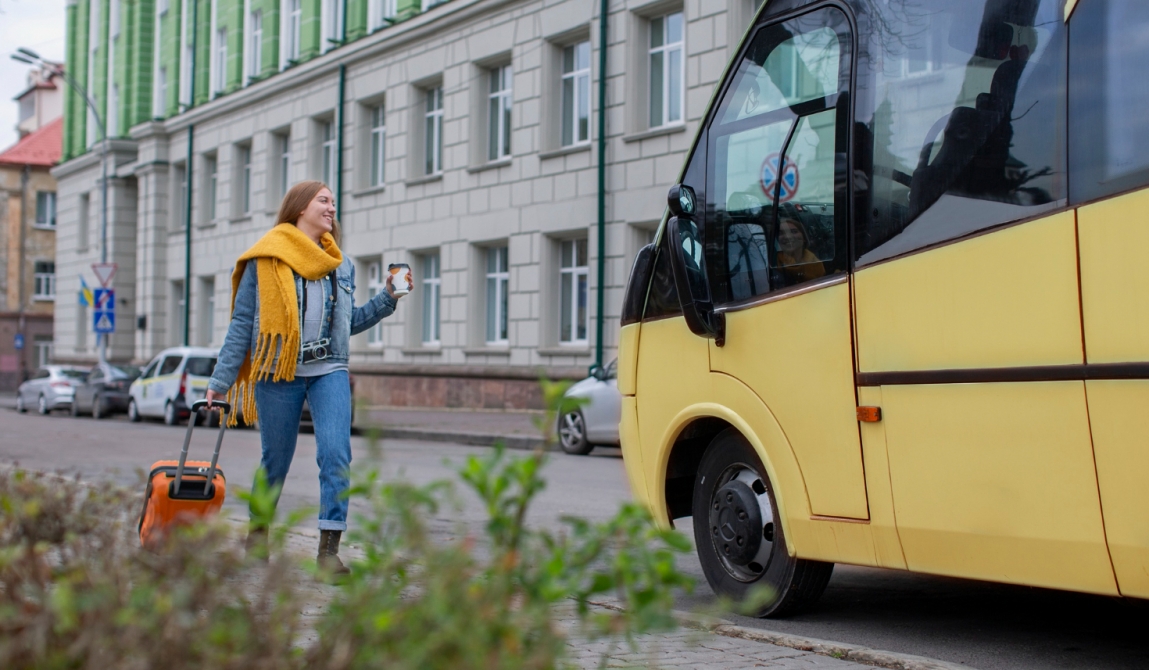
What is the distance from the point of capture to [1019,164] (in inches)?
171

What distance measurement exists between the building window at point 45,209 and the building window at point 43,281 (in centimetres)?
189

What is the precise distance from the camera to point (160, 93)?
4309 centimetres

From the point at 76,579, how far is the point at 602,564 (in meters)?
0.76

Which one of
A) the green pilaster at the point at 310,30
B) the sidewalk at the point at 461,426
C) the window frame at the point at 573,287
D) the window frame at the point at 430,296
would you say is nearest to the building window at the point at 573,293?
the window frame at the point at 573,287

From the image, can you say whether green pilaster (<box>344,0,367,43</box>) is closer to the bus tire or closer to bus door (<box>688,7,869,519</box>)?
bus door (<box>688,7,869,519</box>)

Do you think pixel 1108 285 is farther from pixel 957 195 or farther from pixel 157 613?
pixel 157 613

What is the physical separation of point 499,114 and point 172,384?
8445 mm

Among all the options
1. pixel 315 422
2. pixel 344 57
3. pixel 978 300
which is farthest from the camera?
pixel 344 57

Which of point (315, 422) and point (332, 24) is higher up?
point (332, 24)

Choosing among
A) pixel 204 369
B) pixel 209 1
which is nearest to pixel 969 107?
pixel 204 369

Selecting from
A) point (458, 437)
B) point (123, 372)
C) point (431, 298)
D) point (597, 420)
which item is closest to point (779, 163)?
point (597, 420)

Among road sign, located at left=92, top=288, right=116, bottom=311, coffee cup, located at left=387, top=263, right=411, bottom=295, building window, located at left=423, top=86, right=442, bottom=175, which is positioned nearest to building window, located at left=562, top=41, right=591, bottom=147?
building window, located at left=423, top=86, right=442, bottom=175

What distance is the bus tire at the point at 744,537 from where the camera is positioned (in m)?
5.40

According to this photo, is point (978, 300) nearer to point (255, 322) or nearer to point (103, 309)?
point (255, 322)
